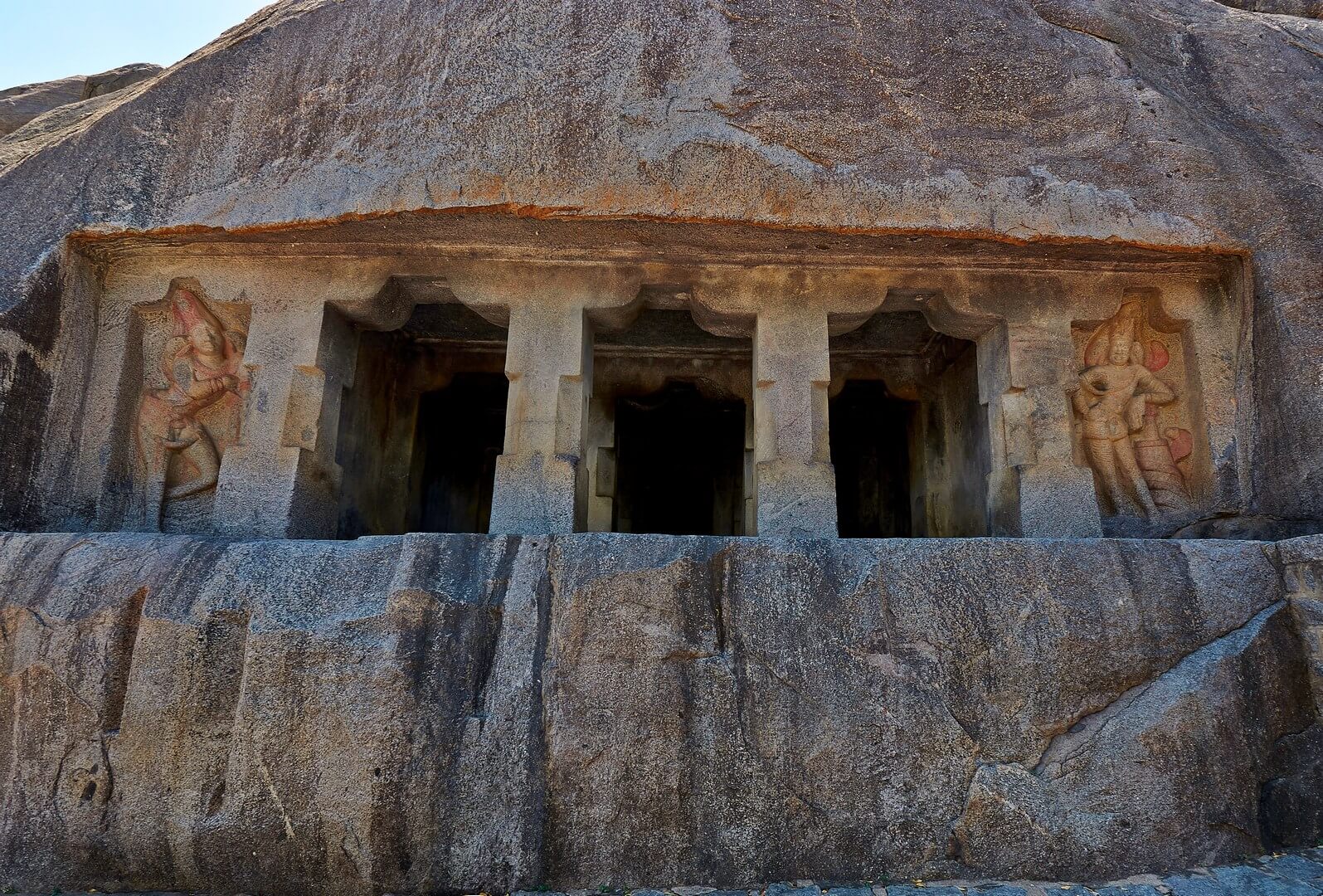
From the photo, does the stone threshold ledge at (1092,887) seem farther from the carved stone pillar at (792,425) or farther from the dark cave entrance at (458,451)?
the dark cave entrance at (458,451)

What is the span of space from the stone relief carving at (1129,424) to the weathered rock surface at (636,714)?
1.08 metres

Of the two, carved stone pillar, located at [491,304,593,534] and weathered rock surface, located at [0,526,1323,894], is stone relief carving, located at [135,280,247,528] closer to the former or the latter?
weathered rock surface, located at [0,526,1323,894]

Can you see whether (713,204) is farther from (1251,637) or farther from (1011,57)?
(1251,637)

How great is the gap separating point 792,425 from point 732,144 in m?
1.32

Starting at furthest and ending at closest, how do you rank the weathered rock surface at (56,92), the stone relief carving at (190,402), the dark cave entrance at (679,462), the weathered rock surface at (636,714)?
the dark cave entrance at (679,462) < the weathered rock surface at (56,92) < the stone relief carving at (190,402) < the weathered rock surface at (636,714)

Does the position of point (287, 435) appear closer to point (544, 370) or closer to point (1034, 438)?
point (544, 370)

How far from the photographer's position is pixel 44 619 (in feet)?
9.83

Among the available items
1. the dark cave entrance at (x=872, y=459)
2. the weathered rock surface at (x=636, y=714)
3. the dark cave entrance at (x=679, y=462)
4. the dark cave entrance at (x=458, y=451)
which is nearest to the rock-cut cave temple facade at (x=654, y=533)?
the weathered rock surface at (x=636, y=714)

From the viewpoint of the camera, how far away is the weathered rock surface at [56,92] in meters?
5.76

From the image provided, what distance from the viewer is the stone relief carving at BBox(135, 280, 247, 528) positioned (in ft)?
13.8

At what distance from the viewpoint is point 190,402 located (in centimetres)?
426

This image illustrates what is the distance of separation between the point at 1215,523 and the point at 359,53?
183 inches

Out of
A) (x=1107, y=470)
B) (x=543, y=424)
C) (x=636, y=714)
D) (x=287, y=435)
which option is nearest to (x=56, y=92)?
(x=287, y=435)

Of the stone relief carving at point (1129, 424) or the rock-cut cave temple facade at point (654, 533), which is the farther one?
the stone relief carving at point (1129, 424)
